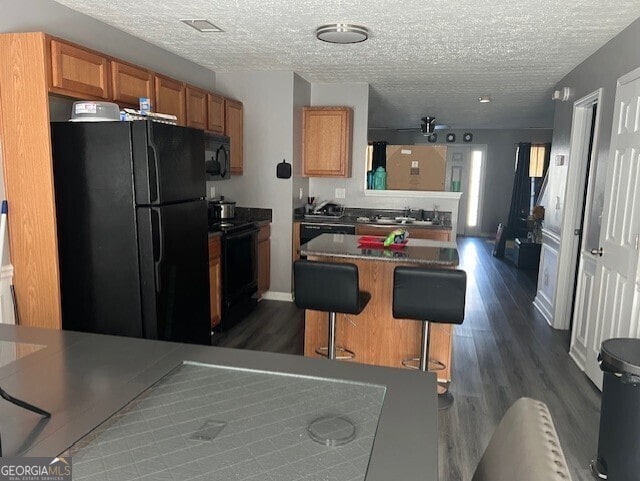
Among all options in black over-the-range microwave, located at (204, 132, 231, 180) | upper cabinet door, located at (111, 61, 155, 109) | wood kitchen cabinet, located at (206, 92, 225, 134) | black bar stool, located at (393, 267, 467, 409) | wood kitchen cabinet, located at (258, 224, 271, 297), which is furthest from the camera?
wood kitchen cabinet, located at (258, 224, 271, 297)

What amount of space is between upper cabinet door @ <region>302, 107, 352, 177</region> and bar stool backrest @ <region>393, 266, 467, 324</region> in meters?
2.89

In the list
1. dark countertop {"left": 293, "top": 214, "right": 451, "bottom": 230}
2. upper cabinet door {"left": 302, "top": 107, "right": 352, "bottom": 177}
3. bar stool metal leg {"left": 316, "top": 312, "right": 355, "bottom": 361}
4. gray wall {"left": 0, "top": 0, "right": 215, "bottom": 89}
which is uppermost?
gray wall {"left": 0, "top": 0, "right": 215, "bottom": 89}

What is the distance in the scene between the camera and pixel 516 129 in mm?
9914

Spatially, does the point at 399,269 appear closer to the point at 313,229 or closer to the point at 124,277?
the point at 124,277

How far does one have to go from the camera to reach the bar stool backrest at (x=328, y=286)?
2688mm

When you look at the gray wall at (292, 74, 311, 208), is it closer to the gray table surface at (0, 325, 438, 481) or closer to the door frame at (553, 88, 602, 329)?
the door frame at (553, 88, 602, 329)

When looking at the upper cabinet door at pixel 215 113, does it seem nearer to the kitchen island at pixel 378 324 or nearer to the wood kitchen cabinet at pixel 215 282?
the wood kitchen cabinet at pixel 215 282

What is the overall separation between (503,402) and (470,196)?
319 inches

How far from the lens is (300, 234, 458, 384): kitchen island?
3061mm

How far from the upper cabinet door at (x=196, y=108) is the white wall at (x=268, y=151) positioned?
32.3 inches

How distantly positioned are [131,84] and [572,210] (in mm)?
3792

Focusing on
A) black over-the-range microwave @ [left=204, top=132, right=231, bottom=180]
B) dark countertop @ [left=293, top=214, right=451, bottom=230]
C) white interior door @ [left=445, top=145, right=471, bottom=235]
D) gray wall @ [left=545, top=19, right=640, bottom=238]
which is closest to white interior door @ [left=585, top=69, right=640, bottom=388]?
gray wall @ [left=545, top=19, right=640, bottom=238]

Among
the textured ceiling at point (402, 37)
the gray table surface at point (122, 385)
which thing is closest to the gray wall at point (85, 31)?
the textured ceiling at point (402, 37)

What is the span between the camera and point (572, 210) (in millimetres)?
4164
